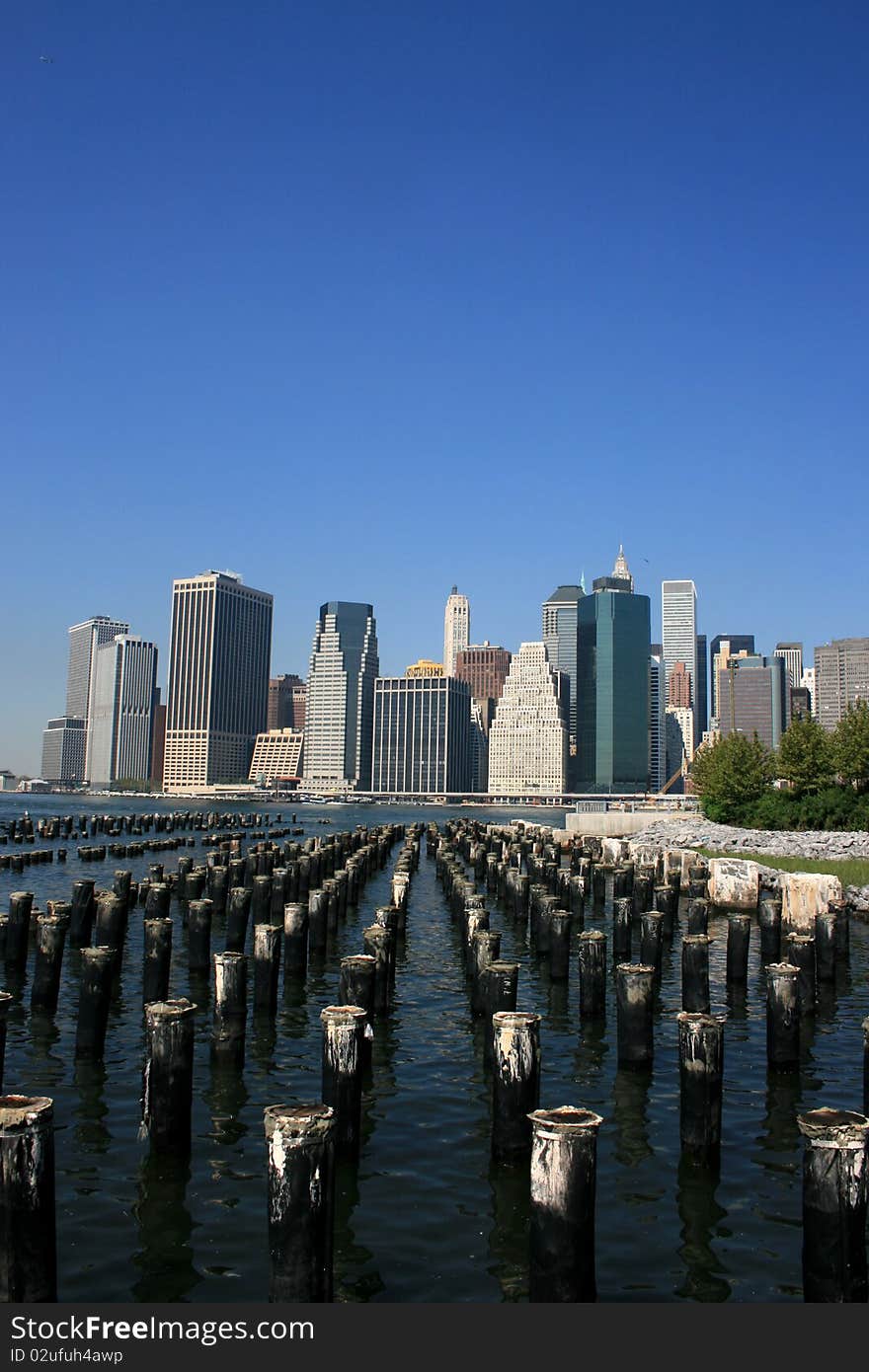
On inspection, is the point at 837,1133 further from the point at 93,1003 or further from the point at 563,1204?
the point at 93,1003

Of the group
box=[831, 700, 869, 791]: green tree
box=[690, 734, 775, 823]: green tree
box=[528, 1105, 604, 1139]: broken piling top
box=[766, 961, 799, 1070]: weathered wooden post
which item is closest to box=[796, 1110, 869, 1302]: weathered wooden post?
box=[528, 1105, 604, 1139]: broken piling top

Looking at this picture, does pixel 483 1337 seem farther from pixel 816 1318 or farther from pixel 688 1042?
pixel 688 1042

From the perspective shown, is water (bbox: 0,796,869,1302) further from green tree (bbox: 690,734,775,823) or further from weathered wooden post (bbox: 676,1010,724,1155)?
green tree (bbox: 690,734,775,823)

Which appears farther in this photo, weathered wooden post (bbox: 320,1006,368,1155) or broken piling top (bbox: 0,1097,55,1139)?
weathered wooden post (bbox: 320,1006,368,1155)


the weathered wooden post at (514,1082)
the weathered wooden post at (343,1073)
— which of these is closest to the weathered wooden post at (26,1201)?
the weathered wooden post at (343,1073)

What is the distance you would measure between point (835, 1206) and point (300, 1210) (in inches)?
191

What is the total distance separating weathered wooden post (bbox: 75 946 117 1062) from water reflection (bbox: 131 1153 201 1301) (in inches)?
208

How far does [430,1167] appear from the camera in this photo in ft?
45.5

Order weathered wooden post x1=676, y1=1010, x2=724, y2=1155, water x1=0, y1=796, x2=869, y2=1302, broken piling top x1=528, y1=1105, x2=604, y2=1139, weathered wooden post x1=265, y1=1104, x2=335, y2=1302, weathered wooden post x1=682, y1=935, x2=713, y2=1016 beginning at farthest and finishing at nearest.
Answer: weathered wooden post x1=682, y1=935, x2=713, y2=1016, weathered wooden post x1=676, y1=1010, x2=724, y2=1155, water x1=0, y1=796, x2=869, y2=1302, broken piling top x1=528, y1=1105, x2=604, y2=1139, weathered wooden post x1=265, y1=1104, x2=335, y2=1302

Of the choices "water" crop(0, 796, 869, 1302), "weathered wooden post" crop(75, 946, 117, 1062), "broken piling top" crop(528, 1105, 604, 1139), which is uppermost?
"broken piling top" crop(528, 1105, 604, 1139)

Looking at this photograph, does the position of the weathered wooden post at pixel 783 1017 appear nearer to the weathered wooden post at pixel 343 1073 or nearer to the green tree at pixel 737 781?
the weathered wooden post at pixel 343 1073

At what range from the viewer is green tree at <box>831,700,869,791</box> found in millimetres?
61812

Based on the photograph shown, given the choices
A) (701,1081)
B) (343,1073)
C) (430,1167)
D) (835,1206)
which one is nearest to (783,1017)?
(701,1081)

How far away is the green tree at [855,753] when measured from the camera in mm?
61812
